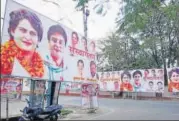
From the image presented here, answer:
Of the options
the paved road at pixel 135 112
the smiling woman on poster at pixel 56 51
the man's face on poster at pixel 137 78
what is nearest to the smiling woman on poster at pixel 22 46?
the smiling woman on poster at pixel 56 51

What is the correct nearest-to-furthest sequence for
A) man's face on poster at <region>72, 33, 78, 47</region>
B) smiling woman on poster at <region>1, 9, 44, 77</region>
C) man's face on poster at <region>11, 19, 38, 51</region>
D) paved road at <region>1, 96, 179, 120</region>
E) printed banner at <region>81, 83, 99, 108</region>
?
smiling woman on poster at <region>1, 9, 44, 77</region> → man's face on poster at <region>11, 19, 38, 51</region> → paved road at <region>1, 96, 179, 120</region> → man's face on poster at <region>72, 33, 78, 47</region> → printed banner at <region>81, 83, 99, 108</region>

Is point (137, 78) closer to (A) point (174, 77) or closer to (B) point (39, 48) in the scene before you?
(A) point (174, 77)

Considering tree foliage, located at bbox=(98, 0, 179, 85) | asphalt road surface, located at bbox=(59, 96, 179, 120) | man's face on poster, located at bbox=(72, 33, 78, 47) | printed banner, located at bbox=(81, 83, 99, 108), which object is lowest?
asphalt road surface, located at bbox=(59, 96, 179, 120)

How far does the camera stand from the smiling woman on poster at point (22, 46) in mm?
12748

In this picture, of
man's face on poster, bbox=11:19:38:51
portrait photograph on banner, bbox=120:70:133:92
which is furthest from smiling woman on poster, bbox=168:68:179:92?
man's face on poster, bbox=11:19:38:51

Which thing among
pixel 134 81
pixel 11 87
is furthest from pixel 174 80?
pixel 11 87

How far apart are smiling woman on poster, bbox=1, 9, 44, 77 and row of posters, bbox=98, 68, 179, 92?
62.4 feet

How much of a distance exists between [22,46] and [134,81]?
69.4 ft

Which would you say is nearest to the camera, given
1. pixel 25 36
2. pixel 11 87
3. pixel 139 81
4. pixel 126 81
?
pixel 25 36

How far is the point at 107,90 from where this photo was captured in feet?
116

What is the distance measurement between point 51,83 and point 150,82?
17.4 m

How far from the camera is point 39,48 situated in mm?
14750

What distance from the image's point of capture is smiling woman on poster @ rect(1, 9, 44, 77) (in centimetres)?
1275

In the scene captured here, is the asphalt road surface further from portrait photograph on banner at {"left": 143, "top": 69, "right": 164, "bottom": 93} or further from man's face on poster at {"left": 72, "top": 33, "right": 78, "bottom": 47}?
portrait photograph on banner at {"left": 143, "top": 69, "right": 164, "bottom": 93}
